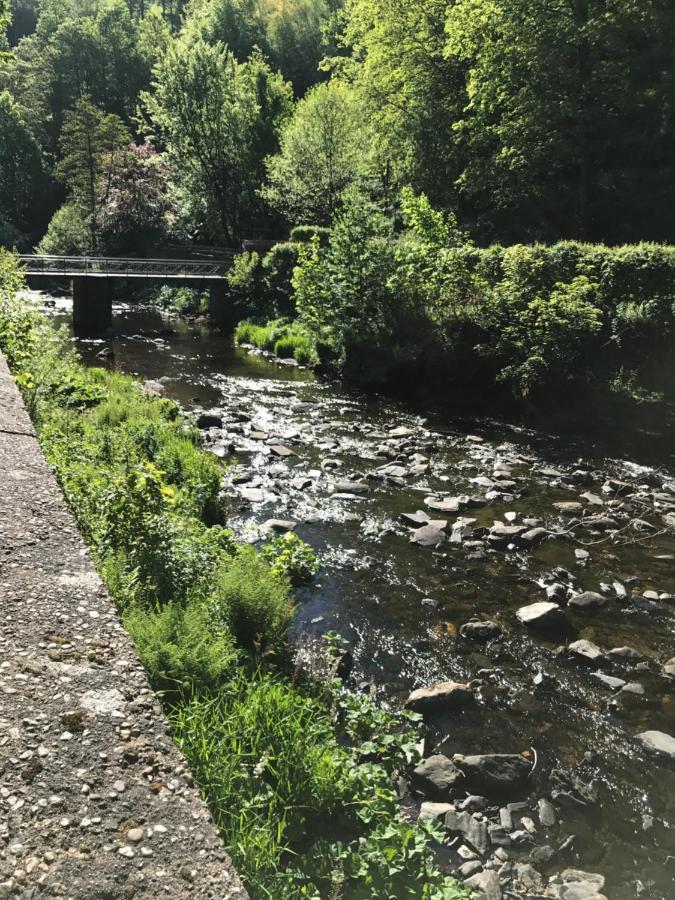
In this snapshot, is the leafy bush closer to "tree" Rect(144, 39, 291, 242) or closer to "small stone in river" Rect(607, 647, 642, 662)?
"tree" Rect(144, 39, 291, 242)

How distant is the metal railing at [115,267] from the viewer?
101 feet

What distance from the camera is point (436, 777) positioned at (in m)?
5.02

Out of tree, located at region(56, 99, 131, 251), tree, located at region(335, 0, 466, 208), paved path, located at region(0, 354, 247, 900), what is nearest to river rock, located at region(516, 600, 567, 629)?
paved path, located at region(0, 354, 247, 900)

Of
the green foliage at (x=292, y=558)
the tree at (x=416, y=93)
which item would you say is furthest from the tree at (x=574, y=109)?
the green foliage at (x=292, y=558)

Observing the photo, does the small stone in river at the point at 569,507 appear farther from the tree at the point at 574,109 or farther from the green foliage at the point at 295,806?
the tree at the point at 574,109

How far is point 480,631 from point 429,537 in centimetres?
251

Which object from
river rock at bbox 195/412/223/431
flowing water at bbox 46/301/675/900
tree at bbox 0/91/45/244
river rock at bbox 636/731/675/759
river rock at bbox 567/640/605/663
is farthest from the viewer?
tree at bbox 0/91/45/244

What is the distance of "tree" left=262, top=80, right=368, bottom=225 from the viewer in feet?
111

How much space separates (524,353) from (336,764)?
14234 mm

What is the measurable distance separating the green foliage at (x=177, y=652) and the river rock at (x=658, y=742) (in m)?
3.70

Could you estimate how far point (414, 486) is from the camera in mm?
11734

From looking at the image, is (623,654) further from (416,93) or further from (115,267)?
(115,267)

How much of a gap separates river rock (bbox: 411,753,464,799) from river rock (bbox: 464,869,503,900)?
0.75m

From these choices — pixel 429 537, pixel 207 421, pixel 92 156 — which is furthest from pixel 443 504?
pixel 92 156
